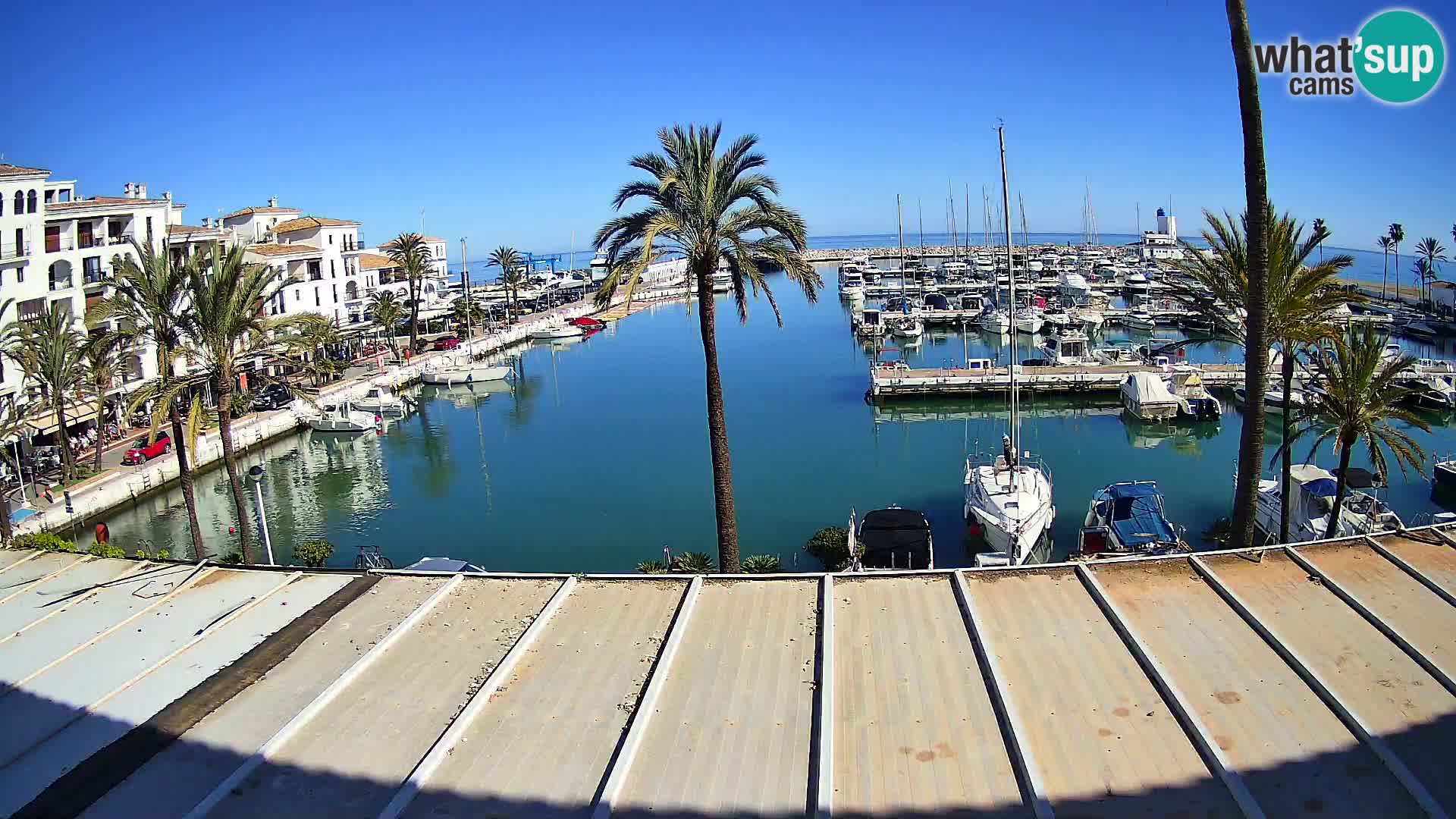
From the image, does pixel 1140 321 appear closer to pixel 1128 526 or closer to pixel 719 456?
pixel 1128 526

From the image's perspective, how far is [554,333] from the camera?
263 ft

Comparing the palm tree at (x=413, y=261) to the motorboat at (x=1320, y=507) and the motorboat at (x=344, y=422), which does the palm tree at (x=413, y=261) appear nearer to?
the motorboat at (x=344, y=422)

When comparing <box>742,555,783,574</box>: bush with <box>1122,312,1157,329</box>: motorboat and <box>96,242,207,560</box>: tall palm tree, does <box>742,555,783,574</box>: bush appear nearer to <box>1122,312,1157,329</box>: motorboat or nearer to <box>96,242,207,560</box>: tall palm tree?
<box>96,242,207,560</box>: tall palm tree

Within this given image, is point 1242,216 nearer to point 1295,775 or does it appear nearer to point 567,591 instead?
point 1295,775

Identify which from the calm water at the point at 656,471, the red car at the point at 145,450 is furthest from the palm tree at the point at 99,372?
the calm water at the point at 656,471

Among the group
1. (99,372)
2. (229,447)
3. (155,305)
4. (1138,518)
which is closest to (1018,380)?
(1138,518)

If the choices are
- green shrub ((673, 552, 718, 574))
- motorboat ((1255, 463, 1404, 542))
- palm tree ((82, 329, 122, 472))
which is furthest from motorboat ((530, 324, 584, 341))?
motorboat ((1255, 463, 1404, 542))

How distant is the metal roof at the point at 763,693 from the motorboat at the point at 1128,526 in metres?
7.96

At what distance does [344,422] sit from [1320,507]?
40.8m

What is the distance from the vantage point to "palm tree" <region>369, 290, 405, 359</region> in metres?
60.8

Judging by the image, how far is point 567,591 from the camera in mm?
12188

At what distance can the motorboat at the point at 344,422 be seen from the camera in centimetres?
4466

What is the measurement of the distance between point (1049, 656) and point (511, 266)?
87.3 metres

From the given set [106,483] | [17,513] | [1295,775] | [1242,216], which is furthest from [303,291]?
[1295,775]
